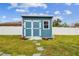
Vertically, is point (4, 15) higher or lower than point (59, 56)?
higher

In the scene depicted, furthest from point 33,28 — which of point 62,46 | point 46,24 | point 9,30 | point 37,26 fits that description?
point 62,46

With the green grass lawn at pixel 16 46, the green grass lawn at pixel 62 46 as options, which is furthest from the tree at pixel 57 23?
the green grass lawn at pixel 16 46

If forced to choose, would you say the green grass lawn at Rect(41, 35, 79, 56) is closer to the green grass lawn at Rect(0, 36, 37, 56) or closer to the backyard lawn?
the backyard lawn

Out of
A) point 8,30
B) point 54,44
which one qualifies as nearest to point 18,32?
point 8,30

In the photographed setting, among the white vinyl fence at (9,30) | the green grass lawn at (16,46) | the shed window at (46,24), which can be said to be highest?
the shed window at (46,24)

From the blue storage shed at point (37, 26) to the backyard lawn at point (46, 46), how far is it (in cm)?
7

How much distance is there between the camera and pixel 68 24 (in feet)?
14.4

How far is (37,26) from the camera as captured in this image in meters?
4.38

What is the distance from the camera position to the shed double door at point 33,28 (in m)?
4.36

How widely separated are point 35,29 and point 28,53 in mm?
282

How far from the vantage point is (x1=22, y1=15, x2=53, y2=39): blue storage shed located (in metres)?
4.35

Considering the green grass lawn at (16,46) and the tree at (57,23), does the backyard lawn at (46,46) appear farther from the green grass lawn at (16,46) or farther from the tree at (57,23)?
the tree at (57,23)

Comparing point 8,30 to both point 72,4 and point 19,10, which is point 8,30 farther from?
point 72,4

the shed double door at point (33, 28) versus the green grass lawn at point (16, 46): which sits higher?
the shed double door at point (33, 28)
